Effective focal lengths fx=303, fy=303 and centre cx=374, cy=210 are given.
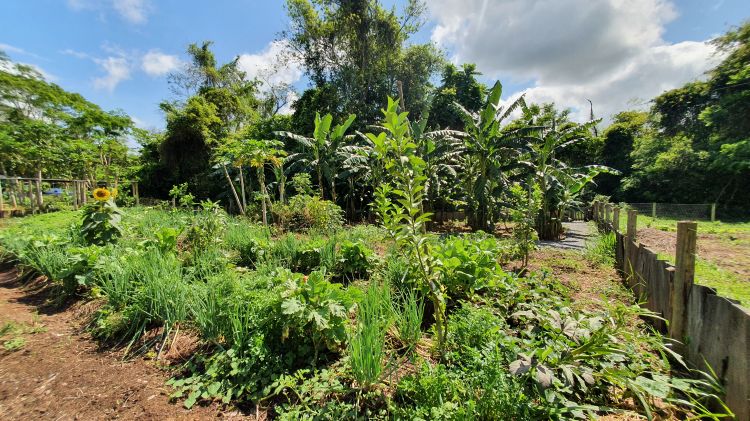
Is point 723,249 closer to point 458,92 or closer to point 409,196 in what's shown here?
point 409,196

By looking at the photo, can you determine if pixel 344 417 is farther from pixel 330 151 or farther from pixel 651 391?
pixel 330 151

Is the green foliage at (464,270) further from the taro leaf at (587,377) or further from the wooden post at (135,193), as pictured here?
the wooden post at (135,193)

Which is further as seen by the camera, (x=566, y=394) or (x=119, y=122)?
(x=119, y=122)

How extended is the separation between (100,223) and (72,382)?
10.0ft

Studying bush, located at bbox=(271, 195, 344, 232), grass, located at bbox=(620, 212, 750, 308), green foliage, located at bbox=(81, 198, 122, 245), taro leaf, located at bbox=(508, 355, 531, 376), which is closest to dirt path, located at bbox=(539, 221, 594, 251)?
grass, located at bbox=(620, 212, 750, 308)

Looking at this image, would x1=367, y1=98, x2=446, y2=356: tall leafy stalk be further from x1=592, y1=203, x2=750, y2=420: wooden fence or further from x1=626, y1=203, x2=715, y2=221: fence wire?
x1=626, y1=203, x2=715, y2=221: fence wire

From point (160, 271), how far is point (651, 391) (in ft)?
13.5

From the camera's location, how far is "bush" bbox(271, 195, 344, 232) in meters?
7.69

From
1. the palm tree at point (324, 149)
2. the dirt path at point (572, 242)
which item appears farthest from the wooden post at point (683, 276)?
the palm tree at point (324, 149)

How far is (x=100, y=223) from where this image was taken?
14.7 ft

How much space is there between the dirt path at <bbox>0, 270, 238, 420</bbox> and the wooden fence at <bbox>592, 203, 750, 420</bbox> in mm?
3073

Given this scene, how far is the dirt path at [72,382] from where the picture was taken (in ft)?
6.49

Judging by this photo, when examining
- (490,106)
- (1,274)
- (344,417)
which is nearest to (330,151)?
(490,106)

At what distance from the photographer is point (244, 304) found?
2568 mm
